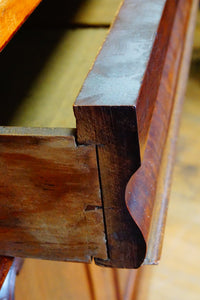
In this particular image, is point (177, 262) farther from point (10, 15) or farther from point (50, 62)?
point (10, 15)

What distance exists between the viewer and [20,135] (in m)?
0.55

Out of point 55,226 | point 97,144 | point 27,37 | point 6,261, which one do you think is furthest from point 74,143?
point 27,37

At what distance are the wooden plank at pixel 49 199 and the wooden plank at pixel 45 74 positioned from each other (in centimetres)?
20

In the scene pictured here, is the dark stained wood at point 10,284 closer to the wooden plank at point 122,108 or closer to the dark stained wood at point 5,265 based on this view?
the dark stained wood at point 5,265

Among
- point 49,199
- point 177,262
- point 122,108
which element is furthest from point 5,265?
point 177,262

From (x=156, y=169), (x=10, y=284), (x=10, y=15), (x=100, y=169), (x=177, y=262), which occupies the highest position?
(x=10, y=15)

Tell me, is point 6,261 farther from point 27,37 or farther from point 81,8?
point 81,8

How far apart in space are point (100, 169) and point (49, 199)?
94 mm

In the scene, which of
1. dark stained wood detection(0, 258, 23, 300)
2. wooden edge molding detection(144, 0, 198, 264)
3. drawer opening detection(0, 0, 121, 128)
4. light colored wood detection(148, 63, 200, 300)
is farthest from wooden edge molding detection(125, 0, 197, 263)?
light colored wood detection(148, 63, 200, 300)

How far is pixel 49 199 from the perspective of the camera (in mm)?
613

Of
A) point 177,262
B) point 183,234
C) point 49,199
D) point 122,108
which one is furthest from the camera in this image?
point 183,234

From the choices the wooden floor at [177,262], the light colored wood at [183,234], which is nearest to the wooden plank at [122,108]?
the wooden floor at [177,262]

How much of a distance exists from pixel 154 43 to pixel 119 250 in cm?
30

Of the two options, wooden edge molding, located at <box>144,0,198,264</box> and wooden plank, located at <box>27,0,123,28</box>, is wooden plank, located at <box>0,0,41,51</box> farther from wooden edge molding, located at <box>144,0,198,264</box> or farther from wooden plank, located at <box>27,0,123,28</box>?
wooden plank, located at <box>27,0,123,28</box>
